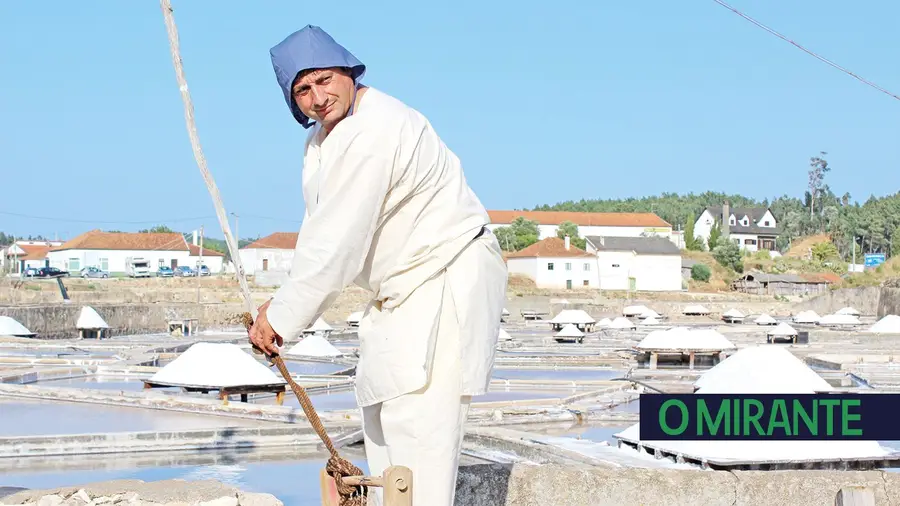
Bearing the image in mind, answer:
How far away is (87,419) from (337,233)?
6.87 metres

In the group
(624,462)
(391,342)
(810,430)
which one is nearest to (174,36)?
(391,342)

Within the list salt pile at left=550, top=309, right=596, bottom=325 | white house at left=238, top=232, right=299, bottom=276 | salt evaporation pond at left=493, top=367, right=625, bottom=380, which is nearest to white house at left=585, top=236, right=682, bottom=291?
white house at left=238, top=232, right=299, bottom=276

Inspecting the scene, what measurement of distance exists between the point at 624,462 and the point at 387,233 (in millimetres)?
2530

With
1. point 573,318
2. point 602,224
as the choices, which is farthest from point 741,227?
point 573,318

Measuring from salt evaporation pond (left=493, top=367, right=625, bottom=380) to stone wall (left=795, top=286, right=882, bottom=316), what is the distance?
3725 centimetres

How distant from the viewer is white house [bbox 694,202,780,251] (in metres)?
113

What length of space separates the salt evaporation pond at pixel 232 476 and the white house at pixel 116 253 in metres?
76.9

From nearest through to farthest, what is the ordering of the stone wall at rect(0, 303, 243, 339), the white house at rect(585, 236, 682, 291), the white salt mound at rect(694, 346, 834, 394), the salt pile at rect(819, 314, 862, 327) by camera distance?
the white salt mound at rect(694, 346, 834, 394), the stone wall at rect(0, 303, 243, 339), the salt pile at rect(819, 314, 862, 327), the white house at rect(585, 236, 682, 291)

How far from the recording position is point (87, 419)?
8.55 meters

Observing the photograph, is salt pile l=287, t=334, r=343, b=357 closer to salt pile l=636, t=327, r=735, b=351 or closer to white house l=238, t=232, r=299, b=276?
salt pile l=636, t=327, r=735, b=351

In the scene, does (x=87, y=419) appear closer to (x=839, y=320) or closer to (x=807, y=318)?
(x=839, y=320)

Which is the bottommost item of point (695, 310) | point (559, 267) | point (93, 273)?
point (695, 310)

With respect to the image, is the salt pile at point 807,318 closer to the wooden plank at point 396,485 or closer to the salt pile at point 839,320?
the salt pile at point 839,320

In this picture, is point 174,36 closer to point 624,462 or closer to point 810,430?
point 624,462
